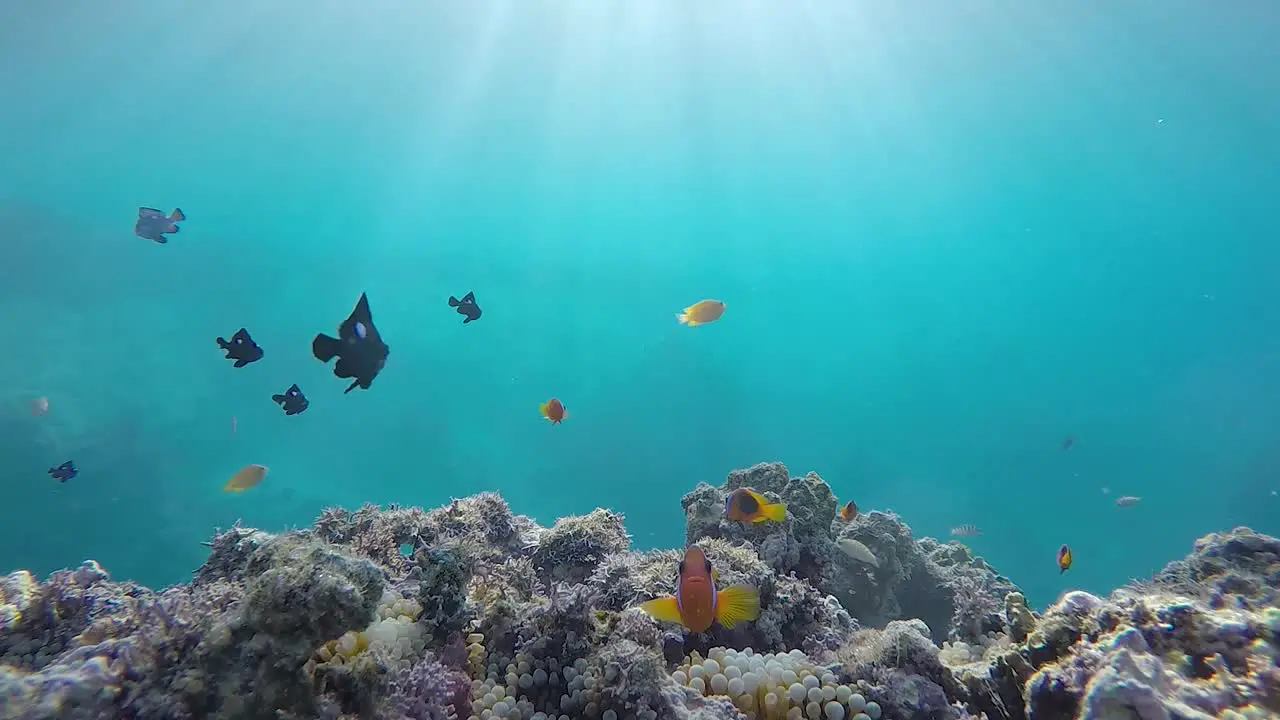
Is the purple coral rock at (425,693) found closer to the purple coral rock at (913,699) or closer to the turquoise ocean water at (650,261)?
the purple coral rock at (913,699)

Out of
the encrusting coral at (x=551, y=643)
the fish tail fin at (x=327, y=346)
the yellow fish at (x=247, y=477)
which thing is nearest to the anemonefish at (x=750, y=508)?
the encrusting coral at (x=551, y=643)

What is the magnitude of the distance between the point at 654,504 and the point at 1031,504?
42.4 metres

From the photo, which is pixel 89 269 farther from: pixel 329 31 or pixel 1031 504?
pixel 1031 504

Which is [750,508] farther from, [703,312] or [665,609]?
[703,312]

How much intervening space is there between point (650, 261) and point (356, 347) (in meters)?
77.6

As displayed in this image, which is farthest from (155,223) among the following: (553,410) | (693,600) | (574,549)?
(693,600)

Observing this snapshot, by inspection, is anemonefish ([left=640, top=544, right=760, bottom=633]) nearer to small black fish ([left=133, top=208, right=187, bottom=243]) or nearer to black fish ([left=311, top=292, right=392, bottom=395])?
black fish ([left=311, top=292, right=392, bottom=395])

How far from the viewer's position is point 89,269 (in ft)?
172

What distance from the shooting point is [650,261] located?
262 ft

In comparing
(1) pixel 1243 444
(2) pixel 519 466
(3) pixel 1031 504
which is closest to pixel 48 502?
(2) pixel 519 466

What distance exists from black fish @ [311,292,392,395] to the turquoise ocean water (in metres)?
45.3

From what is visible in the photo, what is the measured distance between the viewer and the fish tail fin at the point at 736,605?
3.75 m

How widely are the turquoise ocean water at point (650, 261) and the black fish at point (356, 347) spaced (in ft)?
149

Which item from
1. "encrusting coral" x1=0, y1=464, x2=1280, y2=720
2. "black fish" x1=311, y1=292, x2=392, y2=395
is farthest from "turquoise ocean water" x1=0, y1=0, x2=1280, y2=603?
"black fish" x1=311, y1=292, x2=392, y2=395
